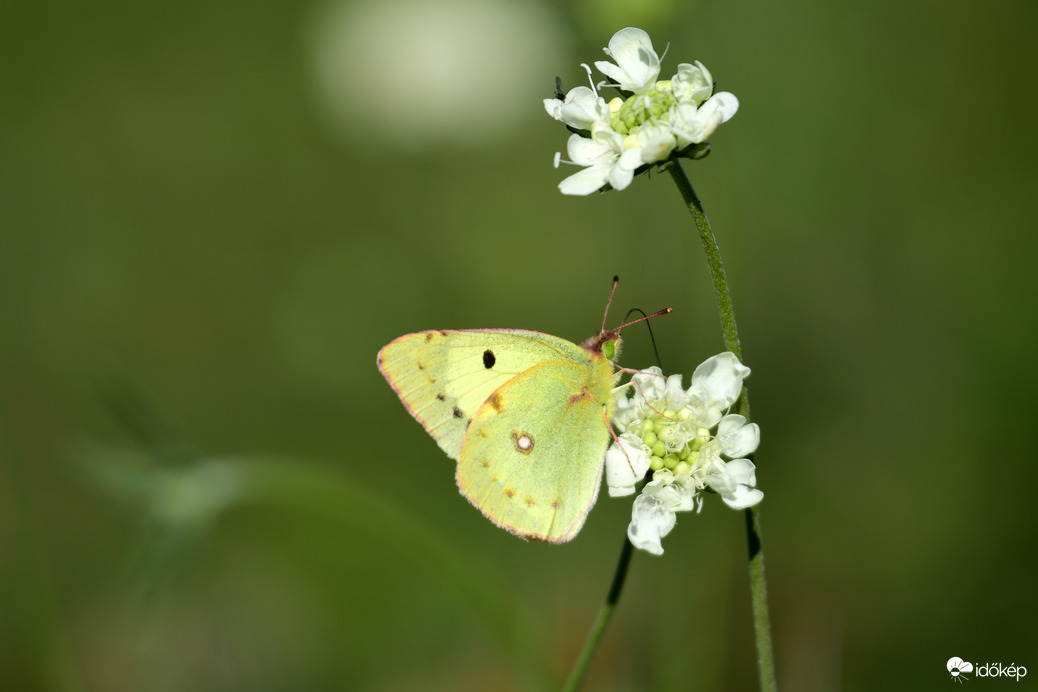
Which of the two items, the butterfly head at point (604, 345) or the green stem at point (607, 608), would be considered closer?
the green stem at point (607, 608)

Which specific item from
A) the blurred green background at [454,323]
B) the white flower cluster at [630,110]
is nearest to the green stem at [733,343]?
the white flower cluster at [630,110]

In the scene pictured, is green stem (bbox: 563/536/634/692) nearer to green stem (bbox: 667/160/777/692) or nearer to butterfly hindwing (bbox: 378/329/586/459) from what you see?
green stem (bbox: 667/160/777/692)

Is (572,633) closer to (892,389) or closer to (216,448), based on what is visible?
(892,389)

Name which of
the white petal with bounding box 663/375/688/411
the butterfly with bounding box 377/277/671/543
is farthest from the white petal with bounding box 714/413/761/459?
the butterfly with bounding box 377/277/671/543

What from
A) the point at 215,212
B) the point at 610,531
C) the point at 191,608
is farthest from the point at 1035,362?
the point at 215,212

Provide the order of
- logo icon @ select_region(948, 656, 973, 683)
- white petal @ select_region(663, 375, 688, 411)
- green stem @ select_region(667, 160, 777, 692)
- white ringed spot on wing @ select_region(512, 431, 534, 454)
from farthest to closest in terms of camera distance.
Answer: logo icon @ select_region(948, 656, 973, 683)
white ringed spot on wing @ select_region(512, 431, 534, 454)
white petal @ select_region(663, 375, 688, 411)
green stem @ select_region(667, 160, 777, 692)

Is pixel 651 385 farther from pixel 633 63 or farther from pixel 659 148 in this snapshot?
pixel 633 63

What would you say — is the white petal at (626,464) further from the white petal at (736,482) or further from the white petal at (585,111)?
the white petal at (585,111)
